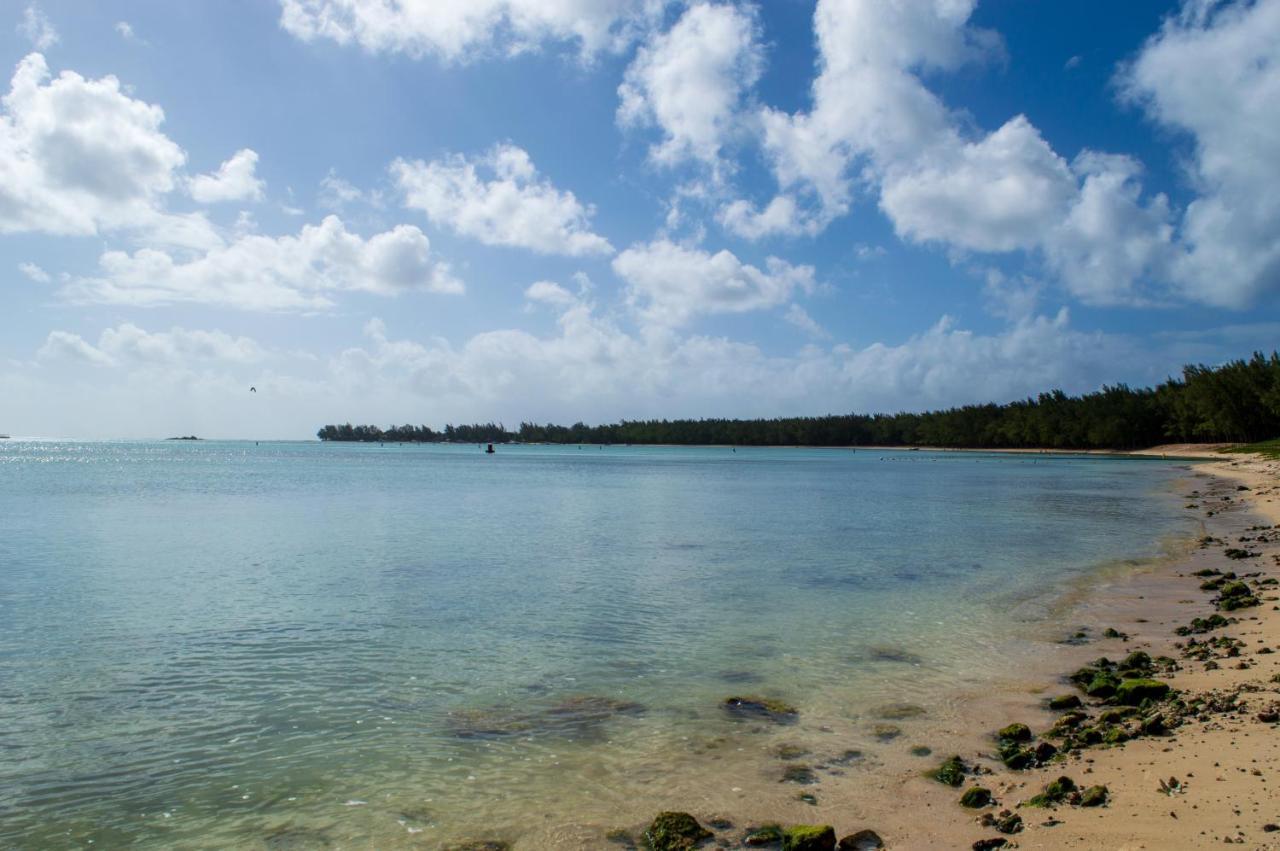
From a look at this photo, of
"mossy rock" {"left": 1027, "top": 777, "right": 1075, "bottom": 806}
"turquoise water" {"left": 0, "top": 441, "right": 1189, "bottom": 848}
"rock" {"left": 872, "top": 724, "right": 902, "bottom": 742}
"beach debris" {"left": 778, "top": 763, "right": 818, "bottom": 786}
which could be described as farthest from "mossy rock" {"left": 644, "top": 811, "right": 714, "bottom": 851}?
"rock" {"left": 872, "top": 724, "right": 902, "bottom": 742}

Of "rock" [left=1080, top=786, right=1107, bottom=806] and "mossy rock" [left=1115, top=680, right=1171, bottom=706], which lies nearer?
"rock" [left=1080, top=786, right=1107, bottom=806]

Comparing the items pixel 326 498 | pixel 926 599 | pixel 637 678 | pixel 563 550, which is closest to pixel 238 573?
pixel 563 550

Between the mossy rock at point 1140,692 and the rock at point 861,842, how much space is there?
5.27 meters

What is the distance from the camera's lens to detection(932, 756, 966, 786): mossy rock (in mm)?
8164

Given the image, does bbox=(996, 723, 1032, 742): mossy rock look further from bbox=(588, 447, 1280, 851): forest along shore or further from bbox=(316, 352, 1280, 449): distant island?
bbox=(316, 352, 1280, 449): distant island

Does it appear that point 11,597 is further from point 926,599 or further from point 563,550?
point 926,599

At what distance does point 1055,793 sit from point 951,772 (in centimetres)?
118

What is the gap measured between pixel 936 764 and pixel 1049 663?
527cm

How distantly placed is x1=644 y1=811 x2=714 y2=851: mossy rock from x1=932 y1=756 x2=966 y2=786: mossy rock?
2.76m

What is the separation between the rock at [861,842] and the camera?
22.3 feet

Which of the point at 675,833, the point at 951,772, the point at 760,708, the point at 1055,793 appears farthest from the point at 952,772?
the point at 675,833

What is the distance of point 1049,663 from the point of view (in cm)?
1273

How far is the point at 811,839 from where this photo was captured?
22.0 feet

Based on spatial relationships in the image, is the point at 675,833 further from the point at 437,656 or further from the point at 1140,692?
the point at 437,656
